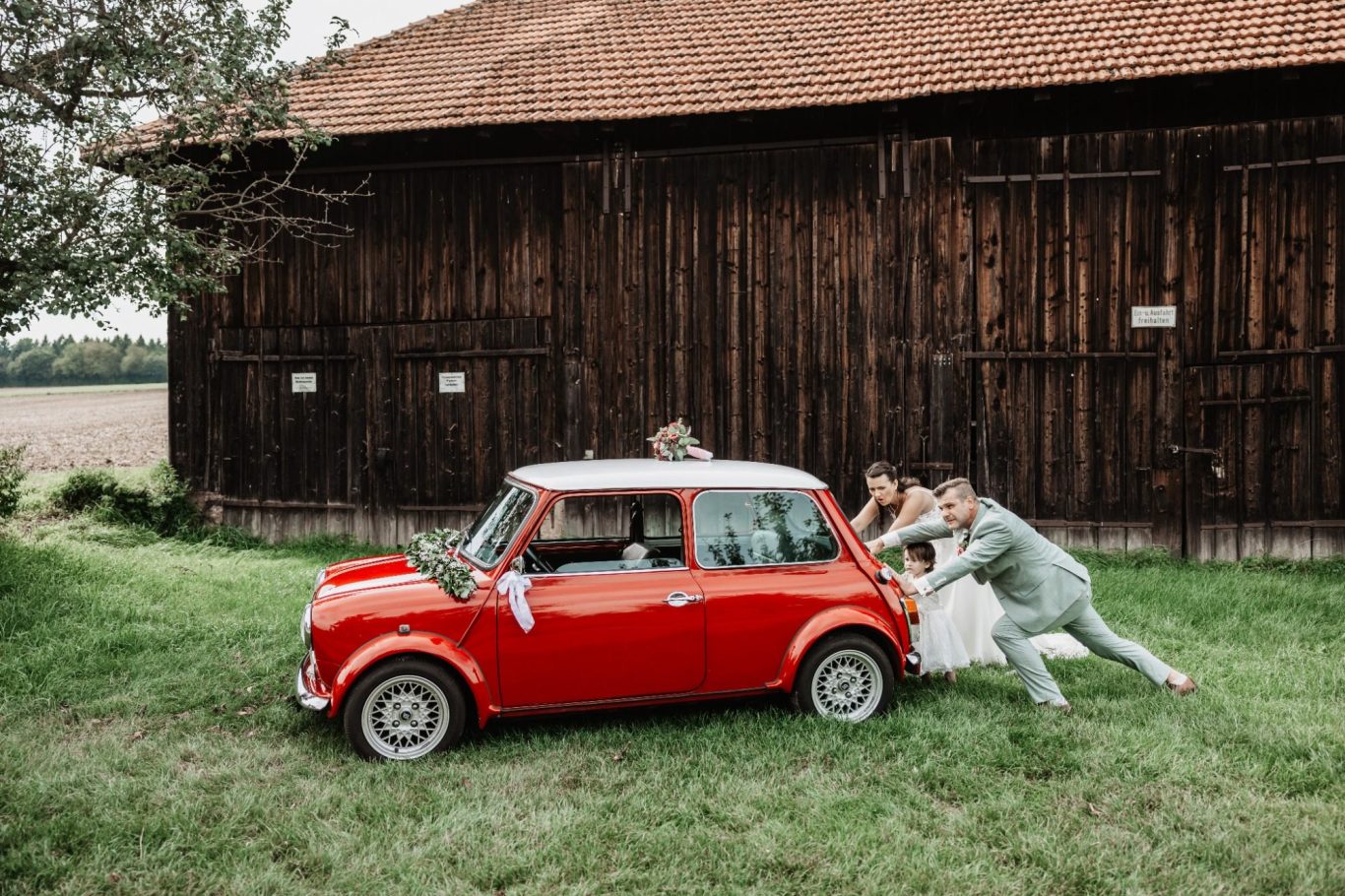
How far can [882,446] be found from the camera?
11008 mm

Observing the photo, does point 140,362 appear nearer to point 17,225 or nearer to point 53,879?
point 17,225

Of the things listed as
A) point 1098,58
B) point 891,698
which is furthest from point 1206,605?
point 1098,58

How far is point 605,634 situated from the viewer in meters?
5.42

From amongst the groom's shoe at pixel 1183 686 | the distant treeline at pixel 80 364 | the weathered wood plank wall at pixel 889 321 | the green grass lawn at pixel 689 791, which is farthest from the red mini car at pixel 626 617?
the distant treeline at pixel 80 364

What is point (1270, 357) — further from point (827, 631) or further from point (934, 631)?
point (827, 631)

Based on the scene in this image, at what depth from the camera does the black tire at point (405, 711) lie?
519 cm

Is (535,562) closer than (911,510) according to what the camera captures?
Yes

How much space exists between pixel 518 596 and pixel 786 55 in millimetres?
8598

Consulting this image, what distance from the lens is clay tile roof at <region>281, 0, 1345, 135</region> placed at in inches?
Result: 404

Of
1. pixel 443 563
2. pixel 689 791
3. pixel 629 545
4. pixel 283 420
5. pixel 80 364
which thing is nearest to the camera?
pixel 689 791

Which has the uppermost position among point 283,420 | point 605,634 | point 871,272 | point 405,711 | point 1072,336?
point 871,272

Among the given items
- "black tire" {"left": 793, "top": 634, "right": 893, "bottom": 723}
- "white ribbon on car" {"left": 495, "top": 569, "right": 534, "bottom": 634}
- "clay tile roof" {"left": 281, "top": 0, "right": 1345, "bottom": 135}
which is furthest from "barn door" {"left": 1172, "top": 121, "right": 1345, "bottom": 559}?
"white ribbon on car" {"left": 495, "top": 569, "right": 534, "bottom": 634}

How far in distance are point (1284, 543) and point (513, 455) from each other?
863 centimetres

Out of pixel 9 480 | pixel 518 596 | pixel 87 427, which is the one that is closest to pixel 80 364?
pixel 87 427
